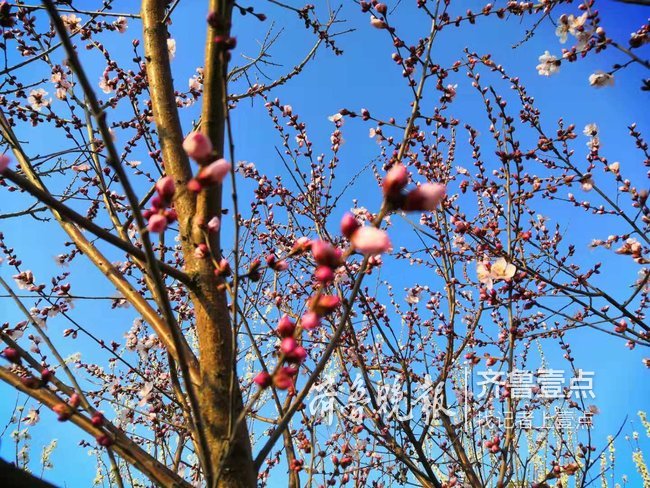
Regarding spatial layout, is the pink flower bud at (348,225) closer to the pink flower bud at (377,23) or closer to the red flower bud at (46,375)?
the red flower bud at (46,375)

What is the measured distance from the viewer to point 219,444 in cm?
138

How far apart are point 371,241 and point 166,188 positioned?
53cm

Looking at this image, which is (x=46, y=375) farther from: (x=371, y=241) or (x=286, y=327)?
(x=371, y=241)

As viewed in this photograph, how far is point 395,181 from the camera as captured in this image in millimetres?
913

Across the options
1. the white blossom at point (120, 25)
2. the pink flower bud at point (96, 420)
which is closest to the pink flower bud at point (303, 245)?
the pink flower bud at point (96, 420)

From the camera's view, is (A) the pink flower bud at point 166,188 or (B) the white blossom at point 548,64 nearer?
(A) the pink flower bud at point 166,188

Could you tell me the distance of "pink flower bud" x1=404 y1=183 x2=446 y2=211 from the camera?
2.99ft

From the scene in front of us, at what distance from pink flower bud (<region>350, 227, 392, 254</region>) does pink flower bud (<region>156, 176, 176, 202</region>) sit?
497mm

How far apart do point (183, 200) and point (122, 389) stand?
3.09 m

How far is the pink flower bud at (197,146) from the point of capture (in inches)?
38.0

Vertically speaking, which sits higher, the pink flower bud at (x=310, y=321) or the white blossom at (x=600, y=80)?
the white blossom at (x=600, y=80)

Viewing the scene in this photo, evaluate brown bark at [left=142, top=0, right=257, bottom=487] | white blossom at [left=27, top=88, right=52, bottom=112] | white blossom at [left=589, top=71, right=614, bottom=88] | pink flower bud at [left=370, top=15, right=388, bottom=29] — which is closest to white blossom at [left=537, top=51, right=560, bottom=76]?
white blossom at [left=589, top=71, right=614, bottom=88]

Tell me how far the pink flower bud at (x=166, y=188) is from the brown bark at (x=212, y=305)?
0.09 metres

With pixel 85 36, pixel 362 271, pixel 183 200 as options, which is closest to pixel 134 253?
pixel 183 200
